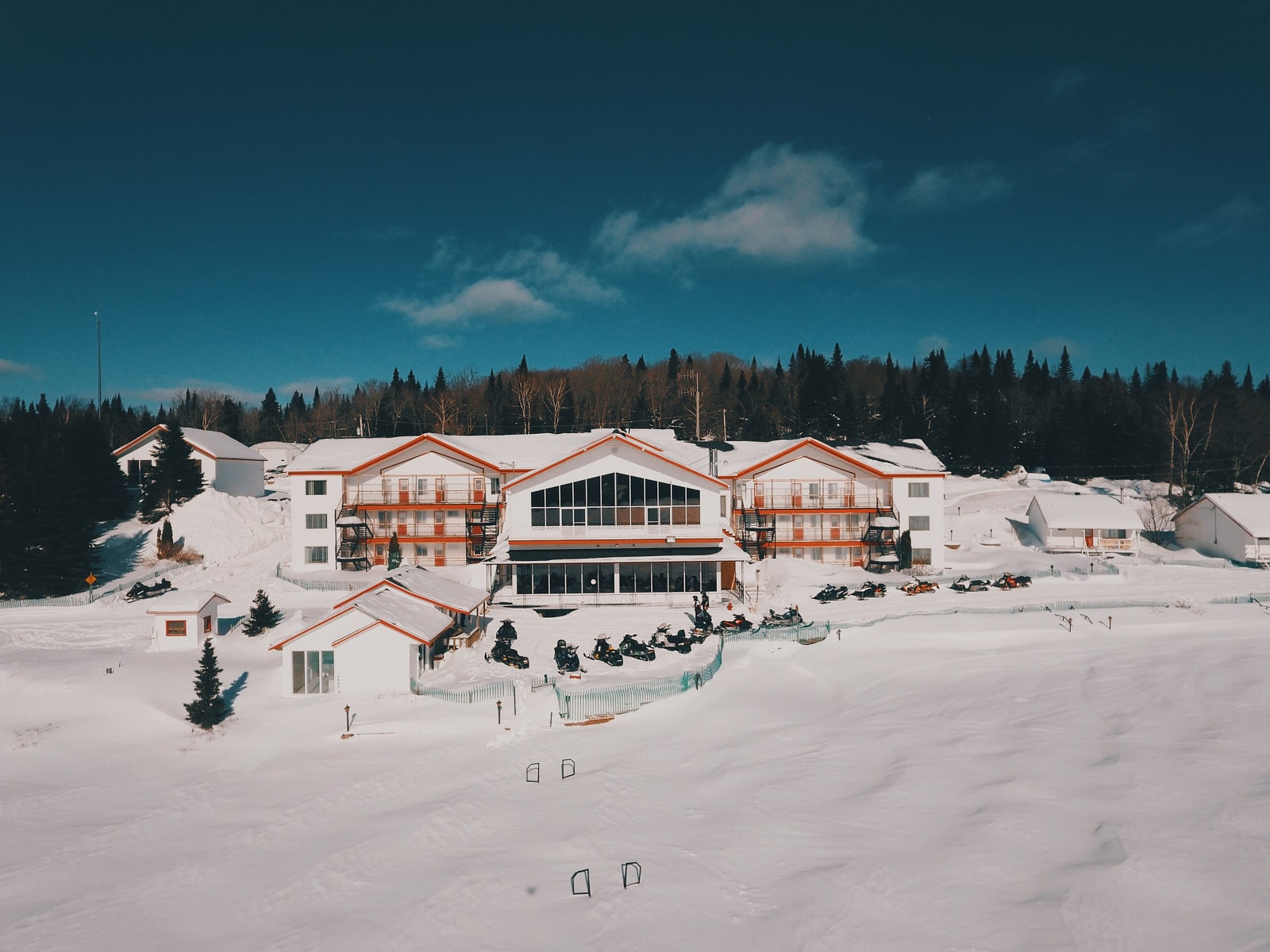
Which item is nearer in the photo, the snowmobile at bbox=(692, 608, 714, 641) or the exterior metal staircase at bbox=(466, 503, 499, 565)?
the snowmobile at bbox=(692, 608, 714, 641)

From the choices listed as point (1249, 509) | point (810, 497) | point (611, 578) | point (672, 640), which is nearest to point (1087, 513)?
point (1249, 509)

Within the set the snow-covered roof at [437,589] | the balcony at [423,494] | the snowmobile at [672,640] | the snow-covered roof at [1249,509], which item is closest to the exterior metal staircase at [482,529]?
the balcony at [423,494]

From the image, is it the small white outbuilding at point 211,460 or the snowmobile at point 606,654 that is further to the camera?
the small white outbuilding at point 211,460

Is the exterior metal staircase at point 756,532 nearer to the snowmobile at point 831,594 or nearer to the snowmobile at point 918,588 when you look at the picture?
A: the snowmobile at point 831,594

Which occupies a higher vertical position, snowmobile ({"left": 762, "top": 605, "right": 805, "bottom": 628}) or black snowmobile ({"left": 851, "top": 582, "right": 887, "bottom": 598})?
black snowmobile ({"left": 851, "top": 582, "right": 887, "bottom": 598})

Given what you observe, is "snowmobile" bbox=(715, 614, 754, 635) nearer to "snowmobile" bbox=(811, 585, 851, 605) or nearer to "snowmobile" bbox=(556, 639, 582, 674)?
"snowmobile" bbox=(811, 585, 851, 605)

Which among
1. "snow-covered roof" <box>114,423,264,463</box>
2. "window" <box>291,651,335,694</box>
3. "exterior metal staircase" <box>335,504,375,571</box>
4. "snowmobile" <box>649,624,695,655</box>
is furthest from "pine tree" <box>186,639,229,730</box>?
"snow-covered roof" <box>114,423,264,463</box>

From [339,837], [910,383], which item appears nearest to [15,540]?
[339,837]
